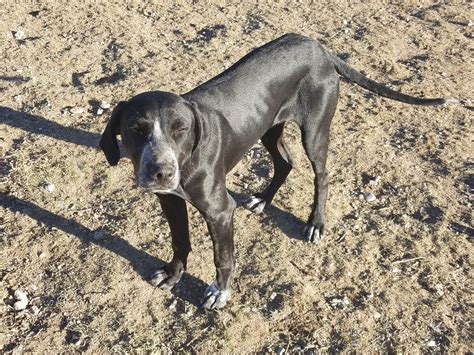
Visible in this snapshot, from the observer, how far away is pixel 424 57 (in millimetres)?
6707

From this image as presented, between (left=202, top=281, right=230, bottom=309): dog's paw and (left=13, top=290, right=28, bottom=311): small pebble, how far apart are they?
1.38 m

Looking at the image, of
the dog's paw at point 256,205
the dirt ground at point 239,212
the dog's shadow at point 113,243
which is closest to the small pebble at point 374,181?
the dirt ground at point 239,212

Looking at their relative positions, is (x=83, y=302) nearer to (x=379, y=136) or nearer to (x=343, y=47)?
(x=379, y=136)

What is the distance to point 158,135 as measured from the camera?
116 inches

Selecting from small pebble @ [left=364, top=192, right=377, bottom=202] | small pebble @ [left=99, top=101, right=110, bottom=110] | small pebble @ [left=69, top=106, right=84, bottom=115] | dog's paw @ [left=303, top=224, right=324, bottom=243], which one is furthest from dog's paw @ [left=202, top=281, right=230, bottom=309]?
small pebble @ [left=69, top=106, right=84, bottom=115]

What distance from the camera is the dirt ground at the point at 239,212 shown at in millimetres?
3764

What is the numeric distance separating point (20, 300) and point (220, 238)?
1662mm

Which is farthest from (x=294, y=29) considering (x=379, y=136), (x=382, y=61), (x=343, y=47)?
(x=379, y=136)

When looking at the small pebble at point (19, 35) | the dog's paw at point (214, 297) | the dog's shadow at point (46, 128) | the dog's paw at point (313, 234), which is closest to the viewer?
the dog's paw at point (214, 297)

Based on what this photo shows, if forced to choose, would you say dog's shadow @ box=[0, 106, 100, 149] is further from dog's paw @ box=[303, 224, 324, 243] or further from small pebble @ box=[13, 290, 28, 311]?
dog's paw @ box=[303, 224, 324, 243]

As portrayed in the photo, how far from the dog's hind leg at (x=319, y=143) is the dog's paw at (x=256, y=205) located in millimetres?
463

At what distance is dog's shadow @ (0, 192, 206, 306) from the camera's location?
4.05m

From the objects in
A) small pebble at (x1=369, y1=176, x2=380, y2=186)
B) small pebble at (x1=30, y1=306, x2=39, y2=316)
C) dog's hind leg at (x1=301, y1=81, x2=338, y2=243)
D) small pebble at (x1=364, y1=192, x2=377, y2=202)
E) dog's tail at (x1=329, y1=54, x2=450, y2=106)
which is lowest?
small pebble at (x1=30, y1=306, x2=39, y2=316)

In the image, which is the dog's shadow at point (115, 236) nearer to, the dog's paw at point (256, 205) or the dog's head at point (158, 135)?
the dog's paw at point (256, 205)
